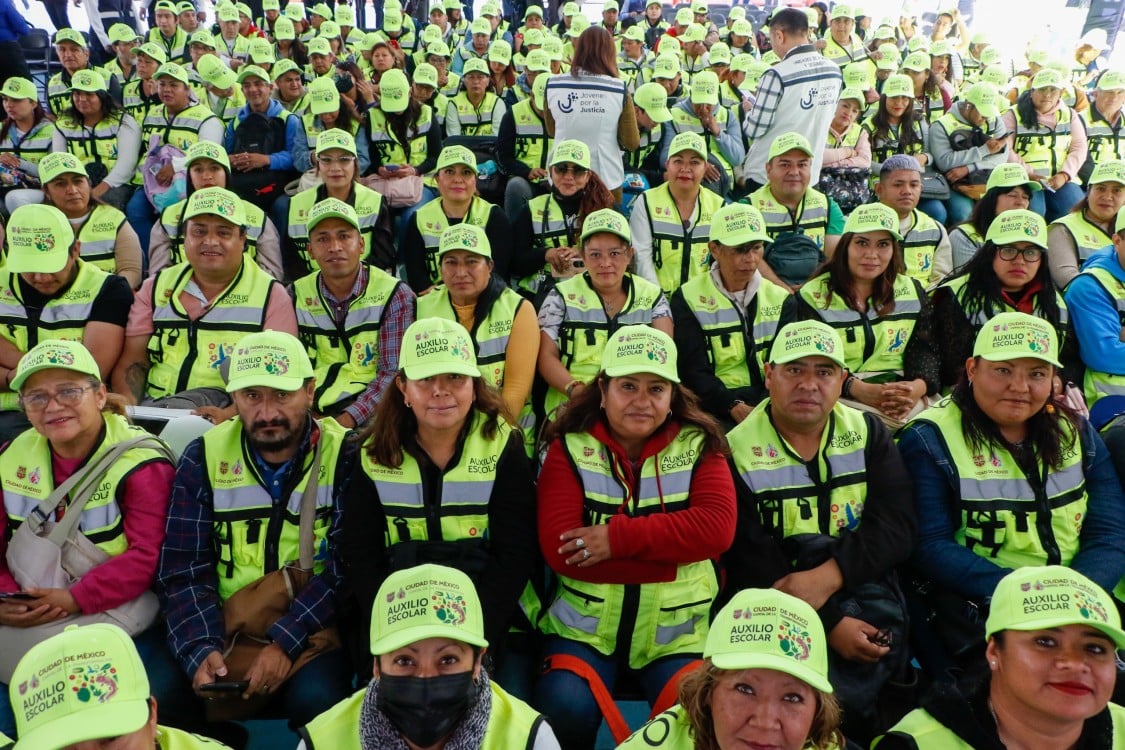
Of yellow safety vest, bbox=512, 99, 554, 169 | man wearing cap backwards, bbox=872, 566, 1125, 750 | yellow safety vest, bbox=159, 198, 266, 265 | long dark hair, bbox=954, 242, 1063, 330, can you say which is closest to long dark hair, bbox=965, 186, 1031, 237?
long dark hair, bbox=954, 242, 1063, 330

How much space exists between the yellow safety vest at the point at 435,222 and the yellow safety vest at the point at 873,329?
8.27 feet

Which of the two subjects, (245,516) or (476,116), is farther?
(476,116)

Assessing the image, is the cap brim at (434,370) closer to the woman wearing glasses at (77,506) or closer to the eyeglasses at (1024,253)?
the woman wearing glasses at (77,506)

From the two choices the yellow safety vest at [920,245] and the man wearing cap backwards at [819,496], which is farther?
the yellow safety vest at [920,245]

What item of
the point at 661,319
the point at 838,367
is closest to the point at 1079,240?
the point at 661,319

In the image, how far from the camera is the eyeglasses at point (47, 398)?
3.04 m

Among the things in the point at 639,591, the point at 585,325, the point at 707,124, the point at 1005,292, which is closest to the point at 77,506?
the point at 639,591

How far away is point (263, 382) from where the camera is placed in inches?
120

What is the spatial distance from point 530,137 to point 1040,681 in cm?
647

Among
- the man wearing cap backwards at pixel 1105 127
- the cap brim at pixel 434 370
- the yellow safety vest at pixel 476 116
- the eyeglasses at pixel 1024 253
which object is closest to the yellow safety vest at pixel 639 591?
the cap brim at pixel 434 370

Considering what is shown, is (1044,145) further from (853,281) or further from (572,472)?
(572,472)

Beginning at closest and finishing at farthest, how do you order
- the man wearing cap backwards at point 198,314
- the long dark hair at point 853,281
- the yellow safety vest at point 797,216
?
the man wearing cap backwards at point 198,314 < the long dark hair at point 853,281 < the yellow safety vest at point 797,216

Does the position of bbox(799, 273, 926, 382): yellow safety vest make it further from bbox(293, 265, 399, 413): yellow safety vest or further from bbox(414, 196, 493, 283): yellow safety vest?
bbox(414, 196, 493, 283): yellow safety vest

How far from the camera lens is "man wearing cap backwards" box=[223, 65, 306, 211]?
23.6 feet
